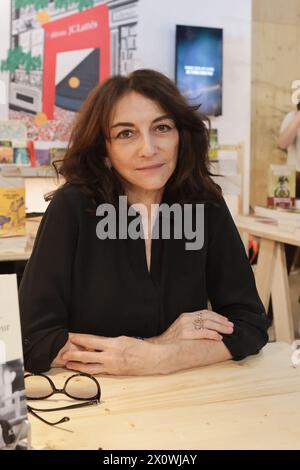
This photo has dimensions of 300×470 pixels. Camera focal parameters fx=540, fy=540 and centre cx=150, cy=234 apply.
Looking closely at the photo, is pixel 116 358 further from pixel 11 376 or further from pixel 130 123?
pixel 130 123

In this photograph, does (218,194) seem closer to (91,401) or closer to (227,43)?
(91,401)

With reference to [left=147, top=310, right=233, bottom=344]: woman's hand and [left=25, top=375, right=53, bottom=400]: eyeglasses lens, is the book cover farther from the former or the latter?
[left=147, top=310, right=233, bottom=344]: woman's hand

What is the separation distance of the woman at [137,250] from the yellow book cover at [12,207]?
2.88ft

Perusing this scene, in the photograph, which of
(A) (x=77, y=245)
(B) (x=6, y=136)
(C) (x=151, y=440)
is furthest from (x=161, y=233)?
(B) (x=6, y=136)

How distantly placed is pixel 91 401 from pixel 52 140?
11.1ft

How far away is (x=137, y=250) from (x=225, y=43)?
11.5ft

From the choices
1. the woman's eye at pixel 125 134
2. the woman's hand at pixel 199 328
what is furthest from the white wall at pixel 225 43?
the woman's hand at pixel 199 328

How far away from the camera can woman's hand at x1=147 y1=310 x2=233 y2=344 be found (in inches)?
46.4

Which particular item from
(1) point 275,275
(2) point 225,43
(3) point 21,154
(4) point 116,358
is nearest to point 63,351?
(4) point 116,358

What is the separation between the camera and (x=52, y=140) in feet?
13.4

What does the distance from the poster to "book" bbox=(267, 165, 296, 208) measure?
191cm

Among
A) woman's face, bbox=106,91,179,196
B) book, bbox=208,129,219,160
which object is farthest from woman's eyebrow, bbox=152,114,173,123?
book, bbox=208,129,219,160

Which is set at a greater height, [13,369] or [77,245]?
[77,245]

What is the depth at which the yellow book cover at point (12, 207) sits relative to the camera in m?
2.26
